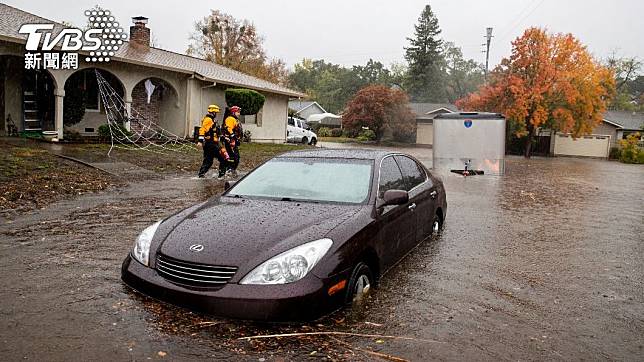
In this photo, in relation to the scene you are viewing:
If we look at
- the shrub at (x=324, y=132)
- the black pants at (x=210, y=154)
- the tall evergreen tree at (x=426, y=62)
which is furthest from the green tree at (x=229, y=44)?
the black pants at (x=210, y=154)

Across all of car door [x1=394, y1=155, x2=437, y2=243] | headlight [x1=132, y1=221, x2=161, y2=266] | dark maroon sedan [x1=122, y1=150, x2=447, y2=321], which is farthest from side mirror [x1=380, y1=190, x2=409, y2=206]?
headlight [x1=132, y1=221, x2=161, y2=266]

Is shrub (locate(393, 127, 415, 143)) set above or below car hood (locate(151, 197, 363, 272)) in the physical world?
above


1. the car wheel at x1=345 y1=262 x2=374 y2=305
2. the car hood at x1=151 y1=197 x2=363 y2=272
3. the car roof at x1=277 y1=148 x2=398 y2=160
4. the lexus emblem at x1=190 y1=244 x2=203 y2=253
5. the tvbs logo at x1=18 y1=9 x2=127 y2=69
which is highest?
the tvbs logo at x1=18 y1=9 x2=127 y2=69

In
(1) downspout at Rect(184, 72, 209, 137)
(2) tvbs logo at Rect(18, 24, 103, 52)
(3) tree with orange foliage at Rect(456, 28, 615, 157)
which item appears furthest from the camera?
(3) tree with orange foliage at Rect(456, 28, 615, 157)

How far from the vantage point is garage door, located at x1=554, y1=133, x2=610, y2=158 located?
42.8 metres

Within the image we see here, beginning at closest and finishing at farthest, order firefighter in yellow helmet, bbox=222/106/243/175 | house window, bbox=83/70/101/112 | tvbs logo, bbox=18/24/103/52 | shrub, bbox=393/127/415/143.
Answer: firefighter in yellow helmet, bbox=222/106/243/175, tvbs logo, bbox=18/24/103/52, house window, bbox=83/70/101/112, shrub, bbox=393/127/415/143

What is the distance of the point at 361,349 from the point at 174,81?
21.3 metres

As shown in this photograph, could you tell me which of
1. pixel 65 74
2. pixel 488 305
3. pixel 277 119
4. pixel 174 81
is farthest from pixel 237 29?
pixel 488 305

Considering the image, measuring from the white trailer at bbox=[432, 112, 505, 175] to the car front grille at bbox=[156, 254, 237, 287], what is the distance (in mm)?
16357

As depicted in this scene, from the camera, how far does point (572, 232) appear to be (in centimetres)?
888

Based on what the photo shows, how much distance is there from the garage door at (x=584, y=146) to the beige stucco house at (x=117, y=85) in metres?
26.5

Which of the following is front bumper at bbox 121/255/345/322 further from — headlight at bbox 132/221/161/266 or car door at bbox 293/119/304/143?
car door at bbox 293/119/304/143

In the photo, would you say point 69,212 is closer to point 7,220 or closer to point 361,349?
point 7,220

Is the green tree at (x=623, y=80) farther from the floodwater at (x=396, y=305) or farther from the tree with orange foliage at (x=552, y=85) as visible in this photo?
the floodwater at (x=396, y=305)
